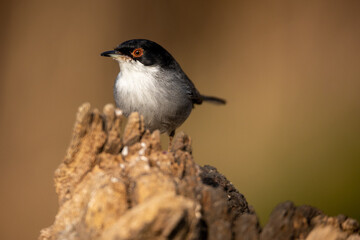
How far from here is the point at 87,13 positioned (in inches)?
267

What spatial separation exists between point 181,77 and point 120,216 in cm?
278

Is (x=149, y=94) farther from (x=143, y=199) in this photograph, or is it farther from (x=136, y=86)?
(x=143, y=199)

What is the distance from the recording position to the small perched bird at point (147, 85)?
4.32 meters

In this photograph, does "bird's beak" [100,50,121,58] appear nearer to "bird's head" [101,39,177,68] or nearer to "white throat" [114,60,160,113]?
"bird's head" [101,39,177,68]

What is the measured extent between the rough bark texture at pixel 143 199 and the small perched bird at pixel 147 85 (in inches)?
61.3

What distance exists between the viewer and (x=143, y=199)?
2.24 metres

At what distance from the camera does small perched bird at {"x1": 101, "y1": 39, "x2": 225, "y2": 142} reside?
4.32 m

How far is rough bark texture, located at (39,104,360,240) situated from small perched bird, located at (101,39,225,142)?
5.11ft

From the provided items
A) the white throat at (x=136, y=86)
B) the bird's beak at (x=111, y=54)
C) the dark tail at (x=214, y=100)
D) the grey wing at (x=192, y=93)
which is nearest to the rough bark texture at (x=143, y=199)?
the white throat at (x=136, y=86)

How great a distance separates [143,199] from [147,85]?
2.23 meters

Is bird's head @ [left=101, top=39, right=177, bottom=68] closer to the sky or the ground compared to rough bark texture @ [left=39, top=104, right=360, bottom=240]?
closer to the sky

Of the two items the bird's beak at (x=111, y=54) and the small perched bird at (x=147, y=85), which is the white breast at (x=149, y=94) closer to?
the small perched bird at (x=147, y=85)

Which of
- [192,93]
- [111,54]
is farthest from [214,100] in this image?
[111,54]

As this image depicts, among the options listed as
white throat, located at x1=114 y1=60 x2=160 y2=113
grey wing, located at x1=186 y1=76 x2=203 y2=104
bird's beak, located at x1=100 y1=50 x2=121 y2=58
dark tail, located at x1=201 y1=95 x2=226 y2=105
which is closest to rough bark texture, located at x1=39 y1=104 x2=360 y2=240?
white throat, located at x1=114 y1=60 x2=160 y2=113
